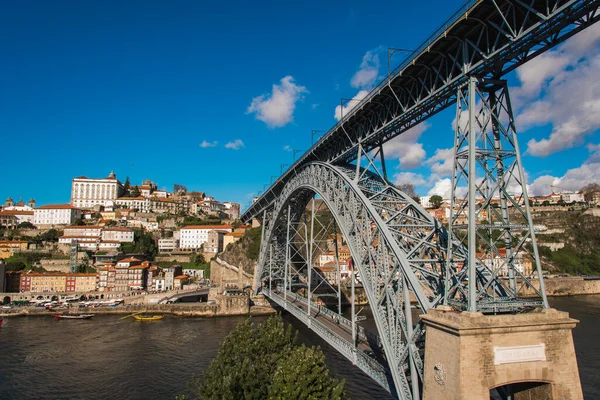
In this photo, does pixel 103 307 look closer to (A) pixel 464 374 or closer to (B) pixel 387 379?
(B) pixel 387 379

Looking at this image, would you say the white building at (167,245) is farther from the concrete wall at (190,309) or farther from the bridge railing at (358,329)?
the bridge railing at (358,329)

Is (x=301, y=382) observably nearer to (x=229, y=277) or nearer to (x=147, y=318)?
(x=147, y=318)

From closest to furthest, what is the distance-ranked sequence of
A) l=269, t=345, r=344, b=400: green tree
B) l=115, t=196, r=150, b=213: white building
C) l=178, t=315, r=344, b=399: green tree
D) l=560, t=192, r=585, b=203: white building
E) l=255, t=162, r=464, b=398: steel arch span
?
l=255, t=162, r=464, b=398: steel arch span → l=269, t=345, r=344, b=400: green tree → l=178, t=315, r=344, b=399: green tree → l=115, t=196, r=150, b=213: white building → l=560, t=192, r=585, b=203: white building

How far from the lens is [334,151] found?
20.0m

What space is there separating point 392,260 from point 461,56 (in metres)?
6.39

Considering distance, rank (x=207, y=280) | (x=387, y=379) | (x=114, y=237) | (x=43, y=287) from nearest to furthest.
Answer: (x=387, y=379) < (x=43, y=287) < (x=207, y=280) < (x=114, y=237)

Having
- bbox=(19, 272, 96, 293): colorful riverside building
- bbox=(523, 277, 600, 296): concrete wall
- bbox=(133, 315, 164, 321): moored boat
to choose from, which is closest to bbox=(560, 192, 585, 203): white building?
bbox=(523, 277, 600, 296): concrete wall

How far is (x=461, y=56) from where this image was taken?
10.6 metres

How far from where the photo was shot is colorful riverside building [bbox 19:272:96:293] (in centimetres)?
5056

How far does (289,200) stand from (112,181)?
8693 centimetres

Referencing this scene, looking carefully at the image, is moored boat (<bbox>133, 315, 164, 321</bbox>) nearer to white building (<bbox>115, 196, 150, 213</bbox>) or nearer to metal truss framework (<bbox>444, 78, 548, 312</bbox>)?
metal truss framework (<bbox>444, 78, 548, 312</bbox>)

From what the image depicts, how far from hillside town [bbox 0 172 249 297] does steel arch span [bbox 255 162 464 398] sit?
139 ft

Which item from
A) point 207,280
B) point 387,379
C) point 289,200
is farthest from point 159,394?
point 207,280

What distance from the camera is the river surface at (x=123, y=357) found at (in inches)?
775
